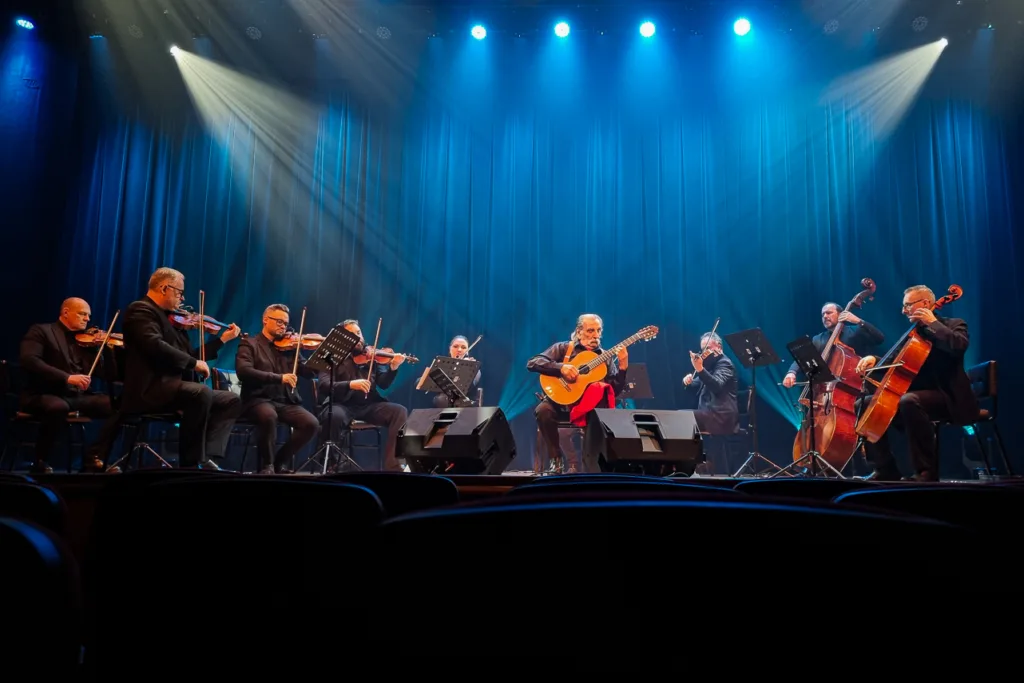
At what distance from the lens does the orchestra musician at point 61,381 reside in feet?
19.7

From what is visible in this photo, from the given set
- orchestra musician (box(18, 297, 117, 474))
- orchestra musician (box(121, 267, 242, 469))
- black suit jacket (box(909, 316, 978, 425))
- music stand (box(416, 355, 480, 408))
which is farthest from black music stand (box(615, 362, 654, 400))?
orchestra musician (box(18, 297, 117, 474))

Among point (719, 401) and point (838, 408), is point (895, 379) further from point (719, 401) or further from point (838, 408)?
point (719, 401)

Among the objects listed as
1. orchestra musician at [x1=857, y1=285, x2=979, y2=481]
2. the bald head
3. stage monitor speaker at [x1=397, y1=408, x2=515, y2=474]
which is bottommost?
stage monitor speaker at [x1=397, y1=408, x2=515, y2=474]

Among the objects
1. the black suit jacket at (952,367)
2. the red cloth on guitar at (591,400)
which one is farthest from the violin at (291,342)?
the black suit jacket at (952,367)

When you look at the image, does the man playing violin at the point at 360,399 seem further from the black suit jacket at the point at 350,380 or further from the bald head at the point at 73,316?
the bald head at the point at 73,316

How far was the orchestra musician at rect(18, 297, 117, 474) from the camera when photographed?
5992 mm

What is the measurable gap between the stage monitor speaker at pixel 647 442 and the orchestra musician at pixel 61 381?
12.8 ft

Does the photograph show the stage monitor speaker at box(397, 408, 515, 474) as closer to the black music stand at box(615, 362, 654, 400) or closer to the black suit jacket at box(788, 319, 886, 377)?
the black music stand at box(615, 362, 654, 400)

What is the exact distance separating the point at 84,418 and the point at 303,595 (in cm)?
668

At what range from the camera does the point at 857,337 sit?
8.24m

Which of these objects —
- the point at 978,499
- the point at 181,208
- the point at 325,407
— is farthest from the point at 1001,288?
the point at 181,208

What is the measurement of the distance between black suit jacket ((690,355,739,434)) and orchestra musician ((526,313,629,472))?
1208mm

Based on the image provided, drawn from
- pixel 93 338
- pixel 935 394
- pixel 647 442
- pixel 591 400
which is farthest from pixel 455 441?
pixel 93 338

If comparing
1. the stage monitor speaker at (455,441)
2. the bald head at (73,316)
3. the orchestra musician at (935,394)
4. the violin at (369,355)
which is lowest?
the stage monitor speaker at (455,441)
